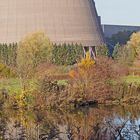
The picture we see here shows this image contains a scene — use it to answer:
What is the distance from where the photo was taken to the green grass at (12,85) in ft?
60.7

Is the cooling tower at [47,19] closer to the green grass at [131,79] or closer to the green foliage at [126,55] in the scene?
the green foliage at [126,55]

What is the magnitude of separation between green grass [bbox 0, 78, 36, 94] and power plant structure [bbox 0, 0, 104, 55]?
59.2 ft

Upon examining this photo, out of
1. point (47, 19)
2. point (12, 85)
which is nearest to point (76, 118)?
point (12, 85)

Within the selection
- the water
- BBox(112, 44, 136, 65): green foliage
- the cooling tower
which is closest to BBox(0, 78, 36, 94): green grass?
the water

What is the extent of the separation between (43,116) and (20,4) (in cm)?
2617

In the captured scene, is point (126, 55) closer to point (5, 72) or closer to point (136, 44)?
point (136, 44)

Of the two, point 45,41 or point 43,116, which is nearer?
point 43,116

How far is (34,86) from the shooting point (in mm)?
18344

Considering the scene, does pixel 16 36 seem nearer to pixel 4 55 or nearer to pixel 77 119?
pixel 4 55

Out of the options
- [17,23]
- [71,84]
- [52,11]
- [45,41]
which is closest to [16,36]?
[17,23]

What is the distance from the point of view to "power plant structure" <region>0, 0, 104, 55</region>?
4069 centimetres

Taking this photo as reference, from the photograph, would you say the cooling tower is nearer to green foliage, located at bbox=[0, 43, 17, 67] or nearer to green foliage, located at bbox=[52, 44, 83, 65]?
green foliage, located at bbox=[0, 43, 17, 67]

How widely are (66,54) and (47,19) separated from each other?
400cm

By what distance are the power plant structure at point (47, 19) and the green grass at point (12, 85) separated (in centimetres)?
1806
